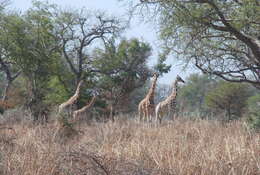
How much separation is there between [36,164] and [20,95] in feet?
89.7

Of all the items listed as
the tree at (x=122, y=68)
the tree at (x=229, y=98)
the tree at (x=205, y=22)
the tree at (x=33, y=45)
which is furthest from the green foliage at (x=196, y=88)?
the tree at (x=205, y=22)

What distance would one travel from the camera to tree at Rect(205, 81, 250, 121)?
1084 inches

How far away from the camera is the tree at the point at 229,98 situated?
2753cm

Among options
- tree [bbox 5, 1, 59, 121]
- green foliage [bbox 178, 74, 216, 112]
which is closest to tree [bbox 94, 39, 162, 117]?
tree [bbox 5, 1, 59, 121]

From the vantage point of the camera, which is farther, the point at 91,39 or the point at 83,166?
the point at 91,39

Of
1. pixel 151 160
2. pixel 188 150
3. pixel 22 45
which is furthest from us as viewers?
pixel 22 45

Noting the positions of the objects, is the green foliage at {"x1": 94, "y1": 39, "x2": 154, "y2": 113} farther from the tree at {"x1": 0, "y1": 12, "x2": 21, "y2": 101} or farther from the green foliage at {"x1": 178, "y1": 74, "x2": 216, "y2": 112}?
the green foliage at {"x1": 178, "y1": 74, "x2": 216, "y2": 112}

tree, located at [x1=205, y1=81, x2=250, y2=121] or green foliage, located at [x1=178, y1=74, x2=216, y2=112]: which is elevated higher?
green foliage, located at [x1=178, y1=74, x2=216, y2=112]

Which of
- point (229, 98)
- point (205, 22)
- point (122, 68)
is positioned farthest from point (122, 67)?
point (205, 22)

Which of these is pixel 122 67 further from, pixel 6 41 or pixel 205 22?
pixel 205 22

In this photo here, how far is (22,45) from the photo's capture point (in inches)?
800

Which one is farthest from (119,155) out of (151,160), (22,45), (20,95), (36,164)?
(20,95)

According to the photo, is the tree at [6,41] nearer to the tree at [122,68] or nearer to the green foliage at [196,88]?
the tree at [122,68]

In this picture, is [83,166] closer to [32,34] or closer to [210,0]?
[210,0]
